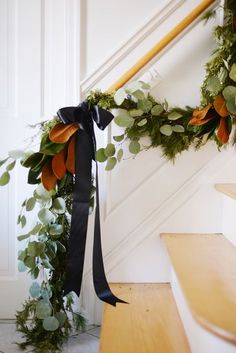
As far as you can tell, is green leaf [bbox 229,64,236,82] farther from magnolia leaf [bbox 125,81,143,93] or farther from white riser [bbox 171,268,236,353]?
white riser [bbox 171,268,236,353]

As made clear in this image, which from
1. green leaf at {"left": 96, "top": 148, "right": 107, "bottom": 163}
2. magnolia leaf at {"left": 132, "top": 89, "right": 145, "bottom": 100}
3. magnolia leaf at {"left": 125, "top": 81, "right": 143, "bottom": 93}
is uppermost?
magnolia leaf at {"left": 125, "top": 81, "right": 143, "bottom": 93}

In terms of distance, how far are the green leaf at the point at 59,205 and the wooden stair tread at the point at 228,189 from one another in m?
0.67

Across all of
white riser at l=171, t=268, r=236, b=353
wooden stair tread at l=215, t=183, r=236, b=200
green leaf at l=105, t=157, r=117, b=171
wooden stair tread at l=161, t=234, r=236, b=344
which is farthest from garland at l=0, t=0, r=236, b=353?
white riser at l=171, t=268, r=236, b=353

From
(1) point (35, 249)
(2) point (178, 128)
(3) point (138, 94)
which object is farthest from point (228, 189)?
(1) point (35, 249)

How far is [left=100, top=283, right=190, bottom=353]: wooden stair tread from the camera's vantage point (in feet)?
3.28

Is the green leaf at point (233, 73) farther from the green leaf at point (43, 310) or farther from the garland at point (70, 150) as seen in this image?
the green leaf at point (43, 310)

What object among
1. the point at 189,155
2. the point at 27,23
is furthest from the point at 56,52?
the point at 189,155

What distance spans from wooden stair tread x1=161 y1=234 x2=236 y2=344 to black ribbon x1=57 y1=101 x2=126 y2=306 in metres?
0.30

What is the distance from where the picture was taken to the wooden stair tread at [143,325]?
3.28 feet

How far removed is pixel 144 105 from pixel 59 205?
564mm

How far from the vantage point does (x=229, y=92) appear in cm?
121

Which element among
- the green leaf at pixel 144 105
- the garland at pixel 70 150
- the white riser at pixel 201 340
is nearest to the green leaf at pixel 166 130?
the garland at pixel 70 150

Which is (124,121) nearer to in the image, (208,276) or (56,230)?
(56,230)

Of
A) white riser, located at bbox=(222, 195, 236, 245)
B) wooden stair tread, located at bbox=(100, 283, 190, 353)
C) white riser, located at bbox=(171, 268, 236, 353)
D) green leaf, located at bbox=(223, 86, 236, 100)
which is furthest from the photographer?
white riser, located at bbox=(222, 195, 236, 245)
